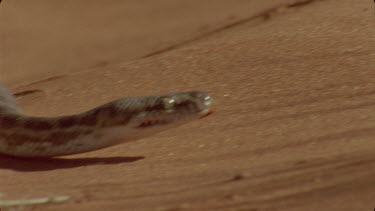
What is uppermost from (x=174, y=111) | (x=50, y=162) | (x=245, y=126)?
(x=174, y=111)

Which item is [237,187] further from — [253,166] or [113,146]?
[113,146]

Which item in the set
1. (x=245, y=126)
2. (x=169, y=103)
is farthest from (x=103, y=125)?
(x=245, y=126)

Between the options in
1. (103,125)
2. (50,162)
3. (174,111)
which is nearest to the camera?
(174,111)

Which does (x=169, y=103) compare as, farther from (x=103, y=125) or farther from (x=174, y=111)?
(x=103, y=125)

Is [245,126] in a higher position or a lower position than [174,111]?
lower

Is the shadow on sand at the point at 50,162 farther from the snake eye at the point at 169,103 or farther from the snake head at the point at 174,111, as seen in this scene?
the snake eye at the point at 169,103

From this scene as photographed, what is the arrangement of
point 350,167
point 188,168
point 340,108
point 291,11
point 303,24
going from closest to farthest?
point 350,167 → point 188,168 → point 340,108 → point 303,24 → point 291,11

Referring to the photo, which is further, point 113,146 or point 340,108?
point 113,146

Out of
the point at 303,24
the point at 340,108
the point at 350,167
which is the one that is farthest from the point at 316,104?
the point at 303,24
